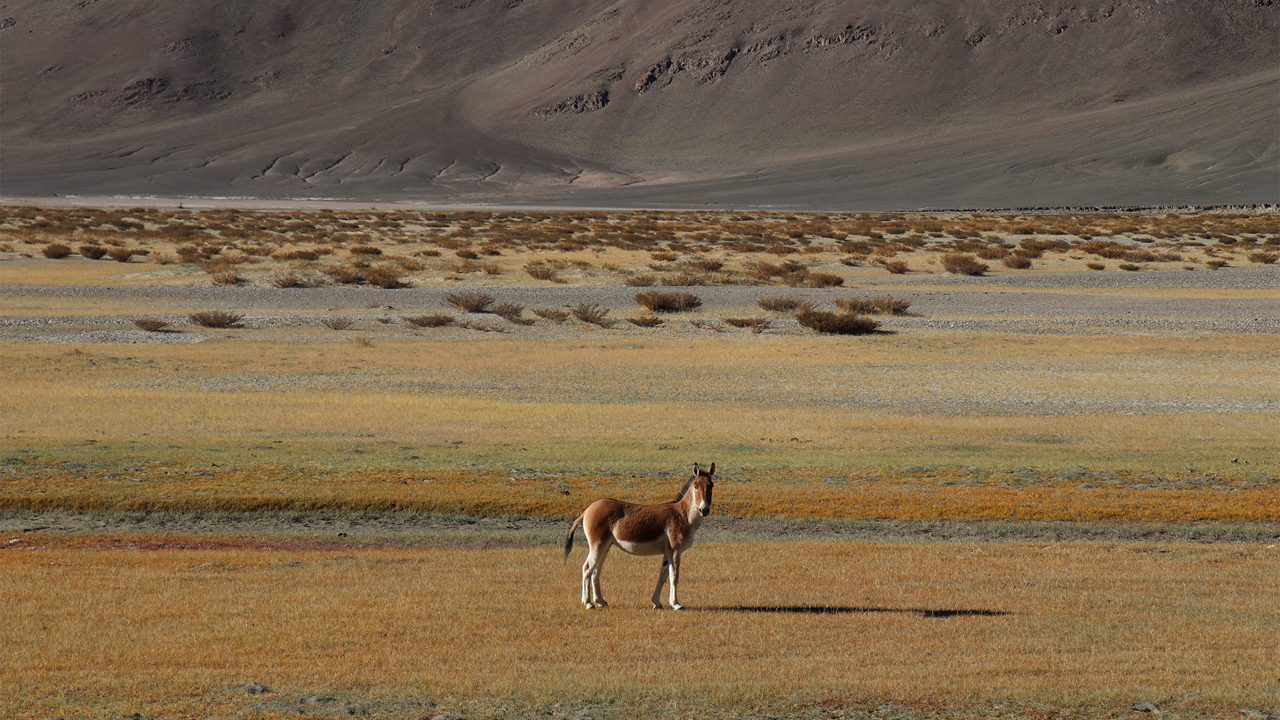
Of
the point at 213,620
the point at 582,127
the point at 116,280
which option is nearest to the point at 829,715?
the point at 213,620

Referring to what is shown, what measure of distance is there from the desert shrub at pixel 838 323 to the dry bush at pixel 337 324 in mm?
9398

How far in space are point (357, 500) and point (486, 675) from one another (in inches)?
298

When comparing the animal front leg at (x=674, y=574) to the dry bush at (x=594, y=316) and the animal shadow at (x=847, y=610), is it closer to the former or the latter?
the animal shadow at (x=847, y=610)

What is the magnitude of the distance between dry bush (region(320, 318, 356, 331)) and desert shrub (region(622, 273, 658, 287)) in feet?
39.0

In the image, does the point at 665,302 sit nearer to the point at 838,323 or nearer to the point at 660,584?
the point at 838,323

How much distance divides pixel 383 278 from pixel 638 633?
3466 centimetres

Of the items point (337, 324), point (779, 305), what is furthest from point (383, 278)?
point (779, 305)

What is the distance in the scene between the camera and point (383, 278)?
4316 cm

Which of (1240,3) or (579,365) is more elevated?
(1240,3)

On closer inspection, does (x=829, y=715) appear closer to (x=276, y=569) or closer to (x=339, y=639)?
(x=339, y=639)

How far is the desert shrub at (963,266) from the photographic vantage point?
49.0 m

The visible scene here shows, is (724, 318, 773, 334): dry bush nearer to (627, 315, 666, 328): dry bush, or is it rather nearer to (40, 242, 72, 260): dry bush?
(627, 315, 666, 328): dry bush

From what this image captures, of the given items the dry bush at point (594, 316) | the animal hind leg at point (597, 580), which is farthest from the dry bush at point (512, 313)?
the animal hind leg at point (597, 580)

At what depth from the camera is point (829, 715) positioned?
25.5 ft
